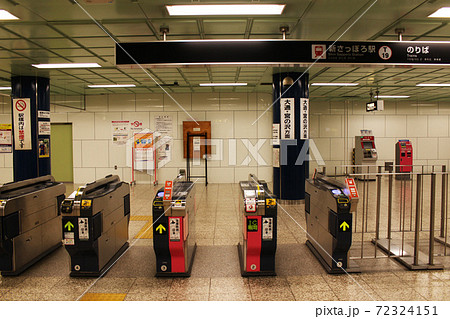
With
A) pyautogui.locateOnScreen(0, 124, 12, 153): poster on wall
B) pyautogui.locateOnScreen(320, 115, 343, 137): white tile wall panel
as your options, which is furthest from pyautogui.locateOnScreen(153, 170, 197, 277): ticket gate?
pyautogui.locateOnScreen(0, 124, 12, 153): poster on wall

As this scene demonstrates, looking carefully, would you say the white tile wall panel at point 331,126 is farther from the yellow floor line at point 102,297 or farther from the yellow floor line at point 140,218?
the yellow floor line at point 102,297

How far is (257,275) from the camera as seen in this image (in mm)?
3191

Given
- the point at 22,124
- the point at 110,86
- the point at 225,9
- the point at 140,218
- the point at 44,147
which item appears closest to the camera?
the point at 225,9

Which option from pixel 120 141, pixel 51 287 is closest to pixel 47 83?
pixel 120 141

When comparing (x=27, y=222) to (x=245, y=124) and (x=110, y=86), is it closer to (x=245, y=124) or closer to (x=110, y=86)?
(x=110, y=86)

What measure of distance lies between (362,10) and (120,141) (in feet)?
27.4

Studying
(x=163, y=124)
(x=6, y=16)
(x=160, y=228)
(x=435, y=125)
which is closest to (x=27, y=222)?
(x=160, y=228)

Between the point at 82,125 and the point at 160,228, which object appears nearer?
the point at 160,228

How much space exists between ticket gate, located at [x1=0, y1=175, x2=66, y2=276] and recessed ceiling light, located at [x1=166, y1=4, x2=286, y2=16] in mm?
2910


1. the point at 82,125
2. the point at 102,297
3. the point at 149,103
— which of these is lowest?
the point at 102,297

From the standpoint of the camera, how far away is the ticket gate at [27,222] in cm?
322

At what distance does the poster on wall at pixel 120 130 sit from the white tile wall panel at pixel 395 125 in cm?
1016

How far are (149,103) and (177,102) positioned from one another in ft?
3.17

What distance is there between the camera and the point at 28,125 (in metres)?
6.64
